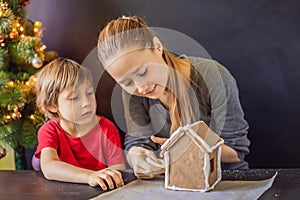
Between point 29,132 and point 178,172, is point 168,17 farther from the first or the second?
point 178,172

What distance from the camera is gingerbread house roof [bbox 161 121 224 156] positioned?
3.53ft

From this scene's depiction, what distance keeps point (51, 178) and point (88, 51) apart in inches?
41.9

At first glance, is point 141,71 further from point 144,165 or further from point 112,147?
point 112,147

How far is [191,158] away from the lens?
1086 mm

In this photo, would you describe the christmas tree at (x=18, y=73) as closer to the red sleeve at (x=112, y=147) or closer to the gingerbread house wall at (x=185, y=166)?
the red sleeve at (x=112, y=147)

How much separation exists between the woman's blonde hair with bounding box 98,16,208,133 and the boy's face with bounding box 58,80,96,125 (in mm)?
276

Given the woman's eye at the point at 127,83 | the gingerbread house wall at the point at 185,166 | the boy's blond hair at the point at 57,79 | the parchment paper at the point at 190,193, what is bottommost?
the parchment paper at the point at 190,193

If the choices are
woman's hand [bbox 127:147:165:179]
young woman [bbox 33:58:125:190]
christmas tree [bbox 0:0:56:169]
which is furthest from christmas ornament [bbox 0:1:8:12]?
woman's hand [bbox 127:147:165:179]

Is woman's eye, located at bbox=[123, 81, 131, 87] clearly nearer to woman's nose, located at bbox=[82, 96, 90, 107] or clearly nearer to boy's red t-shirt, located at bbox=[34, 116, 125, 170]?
woman's nose, located at bbox=[82, 96, 90, 107]

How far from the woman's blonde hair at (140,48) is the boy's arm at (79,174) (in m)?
0.31

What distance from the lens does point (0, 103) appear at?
74.4 inches

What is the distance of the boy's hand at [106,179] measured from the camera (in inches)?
46.3

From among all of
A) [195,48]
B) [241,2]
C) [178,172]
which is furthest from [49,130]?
[241,2]

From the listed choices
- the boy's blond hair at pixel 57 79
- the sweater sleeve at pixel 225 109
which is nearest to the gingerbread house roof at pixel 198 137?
the sweater sleeve at pixel 225 109
